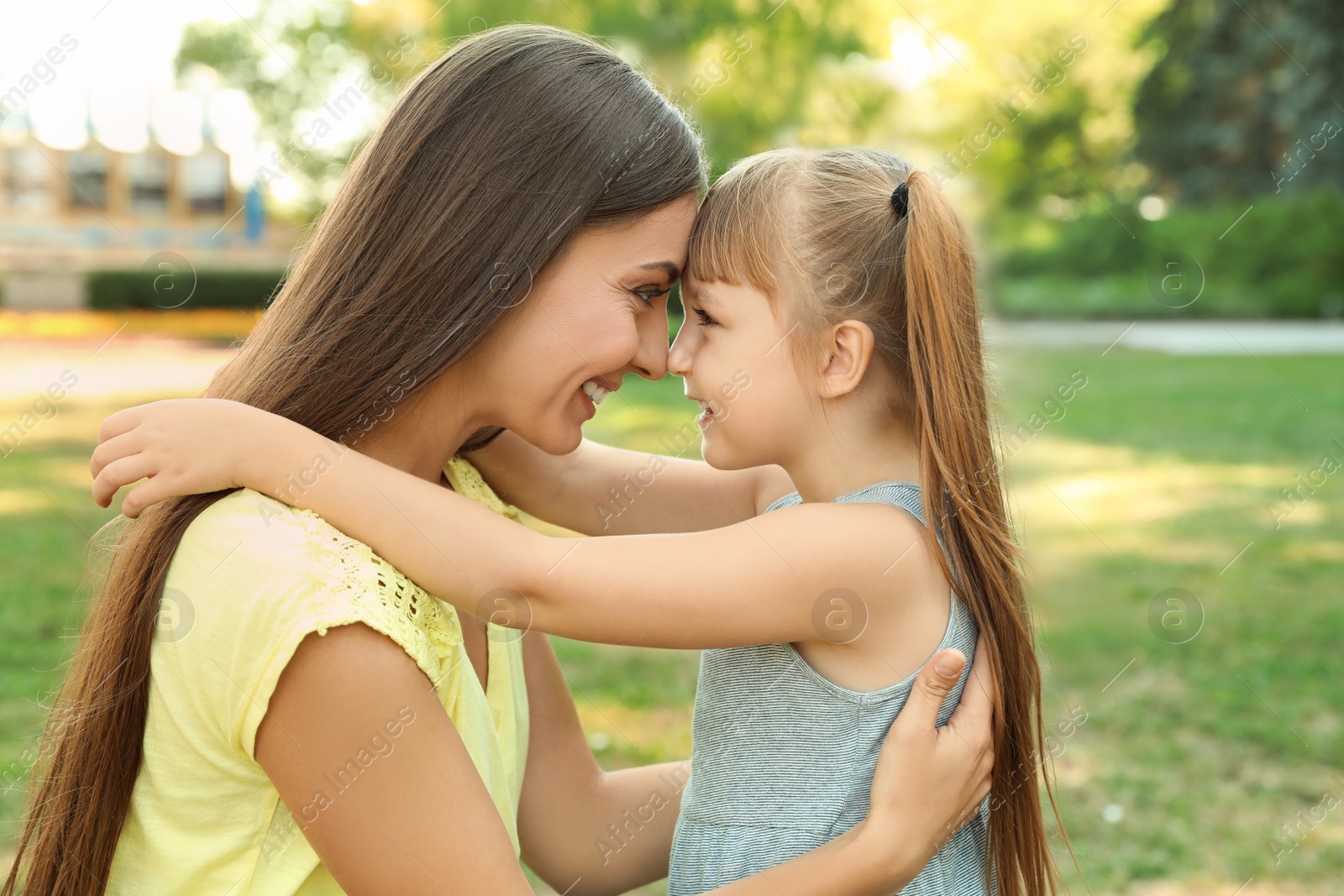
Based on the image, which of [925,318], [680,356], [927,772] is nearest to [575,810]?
[927,772]

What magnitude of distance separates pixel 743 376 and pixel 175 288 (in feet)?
70.2

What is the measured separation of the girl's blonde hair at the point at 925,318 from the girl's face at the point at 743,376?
26 millimetres

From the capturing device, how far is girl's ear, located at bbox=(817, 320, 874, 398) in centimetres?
194

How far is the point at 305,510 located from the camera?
5.24 feet

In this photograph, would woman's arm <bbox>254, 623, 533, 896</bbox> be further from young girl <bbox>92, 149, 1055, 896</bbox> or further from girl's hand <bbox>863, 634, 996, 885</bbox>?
girl's hand <bbox>863, 634, 996, 885</bbox>

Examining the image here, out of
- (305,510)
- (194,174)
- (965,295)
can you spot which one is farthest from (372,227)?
(194,174)

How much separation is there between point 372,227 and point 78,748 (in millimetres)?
866

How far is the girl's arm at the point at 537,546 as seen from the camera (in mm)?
1567

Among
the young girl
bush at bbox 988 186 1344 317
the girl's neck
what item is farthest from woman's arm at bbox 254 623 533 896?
bush at bbox 988 186 1344 317

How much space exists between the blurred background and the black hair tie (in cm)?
30

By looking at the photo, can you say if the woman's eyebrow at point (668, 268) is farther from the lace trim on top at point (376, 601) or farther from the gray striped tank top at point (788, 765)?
the lace trim on top at point (376, 601)

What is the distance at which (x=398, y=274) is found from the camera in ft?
5.68

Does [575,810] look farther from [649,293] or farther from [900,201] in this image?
[900,201]

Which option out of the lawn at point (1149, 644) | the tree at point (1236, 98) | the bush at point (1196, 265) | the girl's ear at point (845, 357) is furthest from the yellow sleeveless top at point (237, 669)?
the tree at point (1236, 98)
